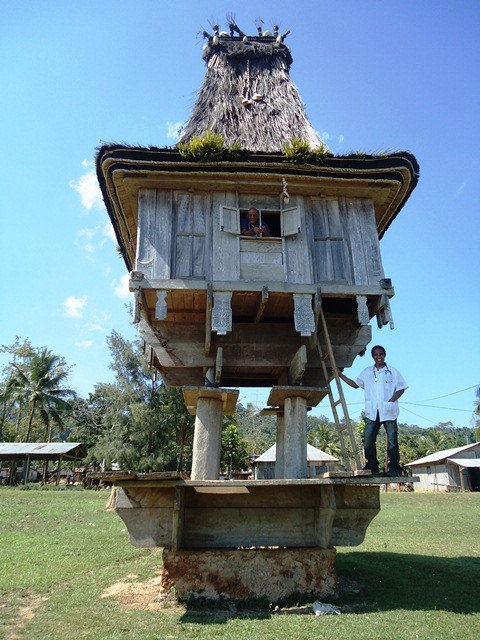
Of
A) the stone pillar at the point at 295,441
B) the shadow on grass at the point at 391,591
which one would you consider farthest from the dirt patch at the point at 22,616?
the stone pillar at the point at 295,441

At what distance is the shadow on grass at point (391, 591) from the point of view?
6.68m

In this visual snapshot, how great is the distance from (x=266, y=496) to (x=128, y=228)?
19.1 feet

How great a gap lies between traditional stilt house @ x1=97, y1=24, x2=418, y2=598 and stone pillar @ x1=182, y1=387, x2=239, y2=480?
0.03 meters

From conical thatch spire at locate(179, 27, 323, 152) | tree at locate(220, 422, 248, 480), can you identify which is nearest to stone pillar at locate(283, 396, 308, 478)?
conical thatch spire at locate(179, 27, 323, 152)

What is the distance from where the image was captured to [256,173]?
8.34 meters

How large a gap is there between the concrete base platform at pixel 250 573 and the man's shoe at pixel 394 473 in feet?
5.54

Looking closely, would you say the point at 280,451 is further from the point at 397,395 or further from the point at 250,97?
the point at 250,97

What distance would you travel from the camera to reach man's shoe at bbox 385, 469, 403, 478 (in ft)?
21.6

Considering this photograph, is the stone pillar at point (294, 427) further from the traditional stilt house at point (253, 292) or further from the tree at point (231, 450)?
the tree at point (231, 450)

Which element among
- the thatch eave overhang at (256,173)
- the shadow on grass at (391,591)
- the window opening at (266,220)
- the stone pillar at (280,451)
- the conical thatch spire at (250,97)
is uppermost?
the conical thatch spire at (250,97)

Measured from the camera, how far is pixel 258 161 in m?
8.33

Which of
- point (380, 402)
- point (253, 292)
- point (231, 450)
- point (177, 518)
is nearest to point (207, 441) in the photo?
point (177, 518)

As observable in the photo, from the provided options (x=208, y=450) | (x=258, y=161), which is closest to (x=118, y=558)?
(x=208, y=450)

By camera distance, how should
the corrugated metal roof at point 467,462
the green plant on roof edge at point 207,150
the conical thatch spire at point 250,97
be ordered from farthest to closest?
the corrugated metal roof at point 467,462
the conical thatch spire at point 250,97
the green plant on roof edge at point 207,150
